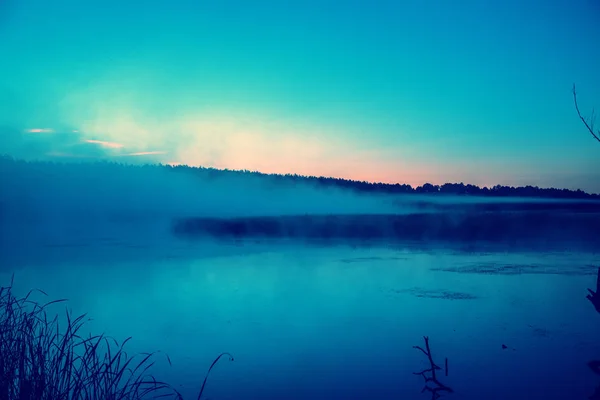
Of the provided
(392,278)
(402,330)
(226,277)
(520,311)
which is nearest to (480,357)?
(402,330)

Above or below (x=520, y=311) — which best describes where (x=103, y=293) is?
below

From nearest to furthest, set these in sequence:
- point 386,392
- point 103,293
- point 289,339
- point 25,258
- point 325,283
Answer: point 386,392 < point 289,339 < point 103,293 < point 325,283 < point 25,258

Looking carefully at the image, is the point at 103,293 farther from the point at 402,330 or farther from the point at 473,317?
the point at 473,317

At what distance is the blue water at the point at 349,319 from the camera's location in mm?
4164

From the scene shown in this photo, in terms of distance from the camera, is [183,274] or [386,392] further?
[183,274]

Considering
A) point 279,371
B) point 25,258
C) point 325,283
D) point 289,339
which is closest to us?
point 279,371

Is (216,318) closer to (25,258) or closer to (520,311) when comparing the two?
(520,311)

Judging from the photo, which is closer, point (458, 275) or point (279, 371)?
point (279, 371)

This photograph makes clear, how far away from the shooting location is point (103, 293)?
26.0 ft

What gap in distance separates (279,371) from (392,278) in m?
4.59

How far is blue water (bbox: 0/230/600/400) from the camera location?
4.16 metres

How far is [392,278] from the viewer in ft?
28.3

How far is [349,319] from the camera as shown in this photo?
20.0 feet

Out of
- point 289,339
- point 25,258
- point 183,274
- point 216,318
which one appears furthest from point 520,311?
point 25,258
